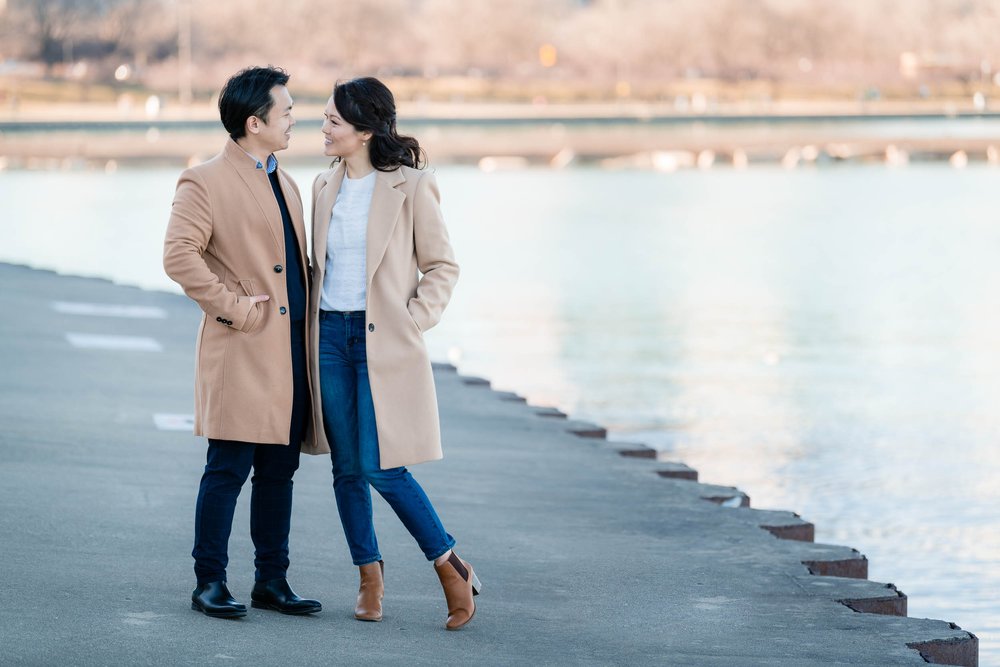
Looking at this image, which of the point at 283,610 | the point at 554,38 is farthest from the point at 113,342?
the point at 554,38

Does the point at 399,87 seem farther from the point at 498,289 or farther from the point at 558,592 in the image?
the point at 558,592

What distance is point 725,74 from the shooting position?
497ft

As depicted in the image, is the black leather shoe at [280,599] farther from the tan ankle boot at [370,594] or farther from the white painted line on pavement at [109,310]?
the white painted line on pavement at [109,310]

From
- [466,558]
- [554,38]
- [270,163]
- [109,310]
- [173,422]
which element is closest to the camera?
[270,163]

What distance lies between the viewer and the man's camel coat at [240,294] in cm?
551

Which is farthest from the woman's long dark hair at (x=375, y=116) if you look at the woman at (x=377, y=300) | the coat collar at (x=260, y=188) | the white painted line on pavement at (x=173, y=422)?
the white painted line on pavement at (x=173, y=422)

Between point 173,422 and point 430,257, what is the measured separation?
4.80 metres

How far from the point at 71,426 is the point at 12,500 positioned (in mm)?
2329

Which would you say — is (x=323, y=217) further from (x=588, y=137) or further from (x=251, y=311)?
(x=588, y=137)

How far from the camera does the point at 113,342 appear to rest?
46.8 feet

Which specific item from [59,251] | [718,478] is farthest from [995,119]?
A: [718,478]

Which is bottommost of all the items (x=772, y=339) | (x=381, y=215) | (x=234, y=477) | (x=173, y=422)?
(x=234, y=477)

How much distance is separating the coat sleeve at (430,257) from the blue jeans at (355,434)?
0.21 metres

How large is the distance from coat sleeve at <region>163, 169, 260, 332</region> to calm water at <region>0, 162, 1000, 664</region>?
4468 millimetres
